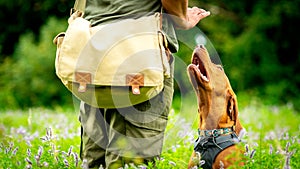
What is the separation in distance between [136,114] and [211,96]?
59 cm

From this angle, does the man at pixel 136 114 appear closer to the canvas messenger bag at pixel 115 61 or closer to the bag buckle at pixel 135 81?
the canvas messenger bag at pixel 115 61

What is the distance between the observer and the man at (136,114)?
3562 millimetres

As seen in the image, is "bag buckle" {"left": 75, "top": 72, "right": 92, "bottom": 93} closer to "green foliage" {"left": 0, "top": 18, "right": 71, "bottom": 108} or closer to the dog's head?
the dog's head

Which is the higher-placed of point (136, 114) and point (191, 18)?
point (191, 18)

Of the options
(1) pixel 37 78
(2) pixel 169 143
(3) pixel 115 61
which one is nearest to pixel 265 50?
(1) pixel 37 78

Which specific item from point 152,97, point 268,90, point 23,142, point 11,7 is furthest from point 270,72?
point 152,97

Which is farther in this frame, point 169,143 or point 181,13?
point 169,143

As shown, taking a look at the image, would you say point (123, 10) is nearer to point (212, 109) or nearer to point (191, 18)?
point (191, 18)

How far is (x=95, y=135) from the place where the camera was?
12.7 ft

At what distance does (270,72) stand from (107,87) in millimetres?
11121

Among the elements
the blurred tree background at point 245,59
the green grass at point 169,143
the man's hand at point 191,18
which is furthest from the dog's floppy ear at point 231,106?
the blurred tree background at point 245,59

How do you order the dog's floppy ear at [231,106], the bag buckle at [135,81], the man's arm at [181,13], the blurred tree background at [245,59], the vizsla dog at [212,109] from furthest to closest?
the blurred tree background at [245,59]
the dog's floppy ear at [231,106]
the vizsla dog at [212,109]
the man's arm at [181,13]
the bag buckle at [135,81]

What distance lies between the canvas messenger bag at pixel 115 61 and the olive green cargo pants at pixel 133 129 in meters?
0.14

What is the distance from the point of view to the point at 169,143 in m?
5.11
